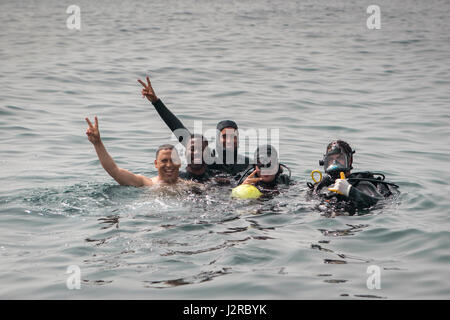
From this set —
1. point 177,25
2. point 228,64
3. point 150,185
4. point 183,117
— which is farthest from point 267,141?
point 177,25

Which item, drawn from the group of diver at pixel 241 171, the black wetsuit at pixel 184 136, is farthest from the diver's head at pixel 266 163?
the black wetsuit at pixel 184 136

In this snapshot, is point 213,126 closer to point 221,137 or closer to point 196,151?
point 221,137

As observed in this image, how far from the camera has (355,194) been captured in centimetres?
756

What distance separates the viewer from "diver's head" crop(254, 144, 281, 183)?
8.52m

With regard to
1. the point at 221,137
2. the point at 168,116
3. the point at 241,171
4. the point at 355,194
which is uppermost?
the point at 168,116

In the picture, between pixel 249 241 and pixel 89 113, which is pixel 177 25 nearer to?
pixel 89 113

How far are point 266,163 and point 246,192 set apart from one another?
659mm

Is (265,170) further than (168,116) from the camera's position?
No

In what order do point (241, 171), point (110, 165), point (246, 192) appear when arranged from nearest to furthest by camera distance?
point (110, 165) → point (246, 192) → point (241, 171)

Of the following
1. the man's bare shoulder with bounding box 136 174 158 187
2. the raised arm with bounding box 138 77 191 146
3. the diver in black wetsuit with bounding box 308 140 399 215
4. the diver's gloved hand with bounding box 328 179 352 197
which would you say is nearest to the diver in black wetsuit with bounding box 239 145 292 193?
the diver in black wetsuit with bounding box 308 140 399 215

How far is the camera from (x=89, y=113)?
14055 mm

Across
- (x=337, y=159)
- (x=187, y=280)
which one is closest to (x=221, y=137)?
(x=337, y=159)

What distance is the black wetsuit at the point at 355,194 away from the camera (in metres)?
7.66
